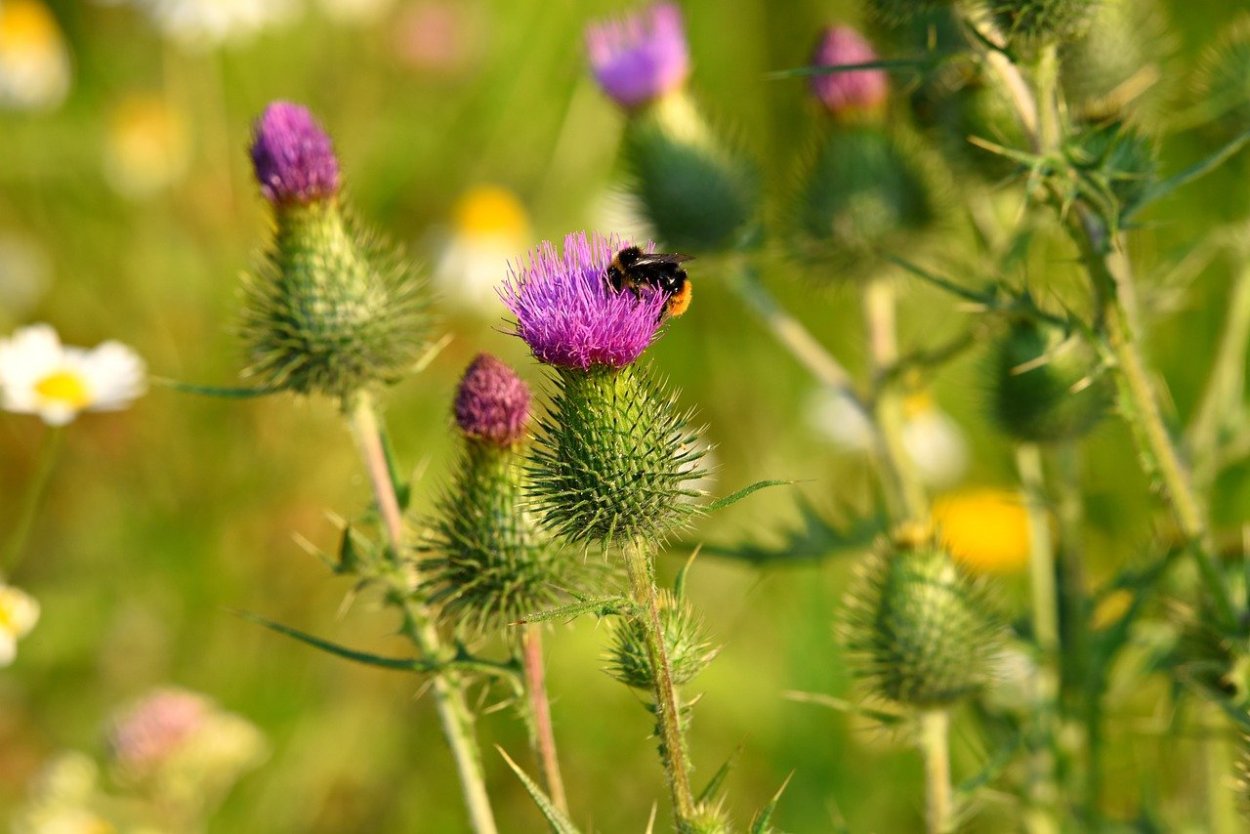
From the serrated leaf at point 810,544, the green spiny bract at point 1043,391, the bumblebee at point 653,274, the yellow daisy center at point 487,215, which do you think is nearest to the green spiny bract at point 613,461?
the bumblebee at point 653,274

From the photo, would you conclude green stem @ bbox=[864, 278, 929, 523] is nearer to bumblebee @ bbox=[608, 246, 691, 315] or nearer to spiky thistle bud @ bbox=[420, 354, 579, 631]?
bumblebee @ bbox=[608, 246, 691, 315]

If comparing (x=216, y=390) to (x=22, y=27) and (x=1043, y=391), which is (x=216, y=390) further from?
(x=22, y=27)

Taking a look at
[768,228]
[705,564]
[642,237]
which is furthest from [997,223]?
[705,564]

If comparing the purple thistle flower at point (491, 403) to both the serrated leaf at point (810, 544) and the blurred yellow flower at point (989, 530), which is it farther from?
the blurred yellow flower at point (989, 530)

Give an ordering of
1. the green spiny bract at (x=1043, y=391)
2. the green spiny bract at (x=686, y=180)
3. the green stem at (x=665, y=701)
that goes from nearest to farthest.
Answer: the green stem at (x=665, y=701), the green spiny bract at (x=1043, y=391), the green spiny bract at (x=686, y=180)

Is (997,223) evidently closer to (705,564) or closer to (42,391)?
(705,564)

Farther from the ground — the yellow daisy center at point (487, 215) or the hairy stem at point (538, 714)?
A: the yellow daisy center at point (487, 215)
